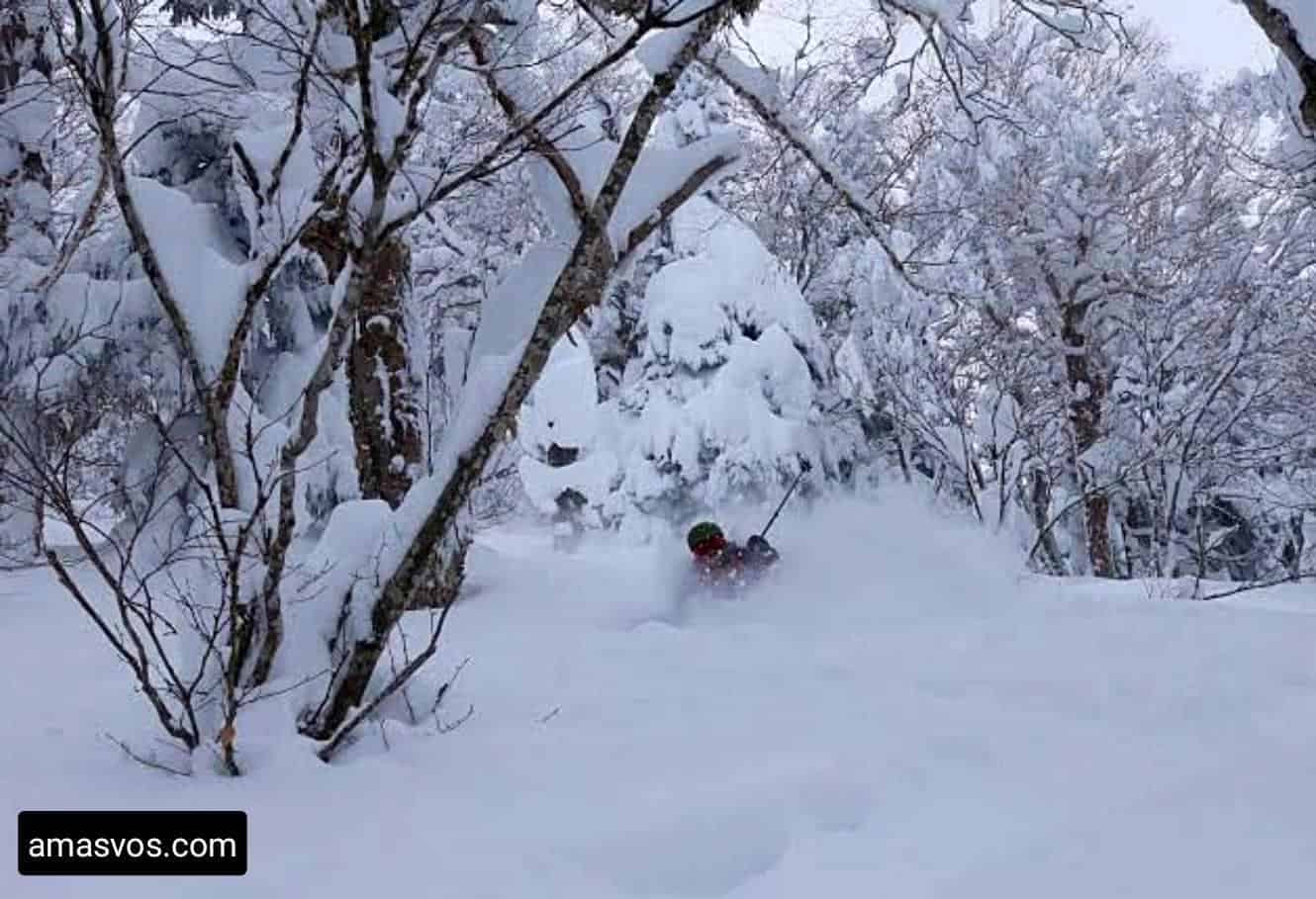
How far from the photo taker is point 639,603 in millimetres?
6293

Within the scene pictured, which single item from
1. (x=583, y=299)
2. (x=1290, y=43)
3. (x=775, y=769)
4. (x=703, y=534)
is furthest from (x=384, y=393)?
(x=1290, y=43)

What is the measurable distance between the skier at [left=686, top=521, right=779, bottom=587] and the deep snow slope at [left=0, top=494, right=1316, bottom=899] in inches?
73.2

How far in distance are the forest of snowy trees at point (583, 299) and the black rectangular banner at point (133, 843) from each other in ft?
1.08

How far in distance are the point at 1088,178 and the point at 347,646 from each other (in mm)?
12560

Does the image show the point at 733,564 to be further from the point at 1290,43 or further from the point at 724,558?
the point at 1290,43

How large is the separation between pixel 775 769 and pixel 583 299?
1.51 m

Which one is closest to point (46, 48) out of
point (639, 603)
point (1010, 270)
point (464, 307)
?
point (639, 603)

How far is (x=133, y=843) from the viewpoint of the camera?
2.32m

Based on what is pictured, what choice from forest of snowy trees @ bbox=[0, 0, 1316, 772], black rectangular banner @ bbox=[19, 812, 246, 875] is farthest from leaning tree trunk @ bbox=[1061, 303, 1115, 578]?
black rectangular banner @ bbox=[19, 812, 246, 875]

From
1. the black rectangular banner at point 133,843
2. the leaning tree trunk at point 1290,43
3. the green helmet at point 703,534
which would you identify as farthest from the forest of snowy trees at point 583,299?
the green helmet at point 703,534

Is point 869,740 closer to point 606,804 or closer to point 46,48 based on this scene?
point 606,804

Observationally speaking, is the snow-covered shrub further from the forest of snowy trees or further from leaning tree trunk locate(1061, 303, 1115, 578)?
leaning tree trunk locate(1061, 303, 1115, 578)

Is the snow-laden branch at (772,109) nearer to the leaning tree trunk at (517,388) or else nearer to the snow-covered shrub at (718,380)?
the leaning tree trunk at (517,388)

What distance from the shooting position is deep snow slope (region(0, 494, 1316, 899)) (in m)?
2.18
